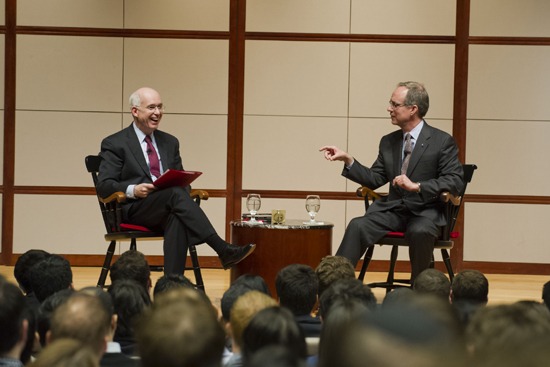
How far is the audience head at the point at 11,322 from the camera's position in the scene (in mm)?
1321

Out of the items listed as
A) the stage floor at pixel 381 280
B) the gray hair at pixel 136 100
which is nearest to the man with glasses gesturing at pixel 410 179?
the stage floor at pixel 381 280

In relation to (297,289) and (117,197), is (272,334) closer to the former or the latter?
(297,289)

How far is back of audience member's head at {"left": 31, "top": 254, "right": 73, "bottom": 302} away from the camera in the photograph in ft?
7.55

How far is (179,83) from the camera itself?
16.1 ft

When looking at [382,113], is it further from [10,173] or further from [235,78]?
[10,173]

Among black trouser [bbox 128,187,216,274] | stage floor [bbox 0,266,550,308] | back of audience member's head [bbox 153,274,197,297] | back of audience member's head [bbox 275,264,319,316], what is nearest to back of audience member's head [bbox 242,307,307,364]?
back of audience member's head [bbox 275,264,319,316]

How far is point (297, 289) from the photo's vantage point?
210cm

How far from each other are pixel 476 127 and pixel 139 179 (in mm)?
2872

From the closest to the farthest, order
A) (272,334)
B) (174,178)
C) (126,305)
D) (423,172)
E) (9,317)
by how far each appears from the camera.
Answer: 1. (272,334)
2. (9,317)
3. (126,305)
4. (174,178)
5. (423,172)

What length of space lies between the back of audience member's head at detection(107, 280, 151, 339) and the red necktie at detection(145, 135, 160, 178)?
181cm

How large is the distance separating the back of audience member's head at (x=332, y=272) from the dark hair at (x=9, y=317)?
4.34 feet

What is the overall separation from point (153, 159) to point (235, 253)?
92cm

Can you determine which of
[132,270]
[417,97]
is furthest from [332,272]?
[417,97]

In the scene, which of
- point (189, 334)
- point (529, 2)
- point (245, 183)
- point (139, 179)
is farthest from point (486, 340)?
point (529, 2)
